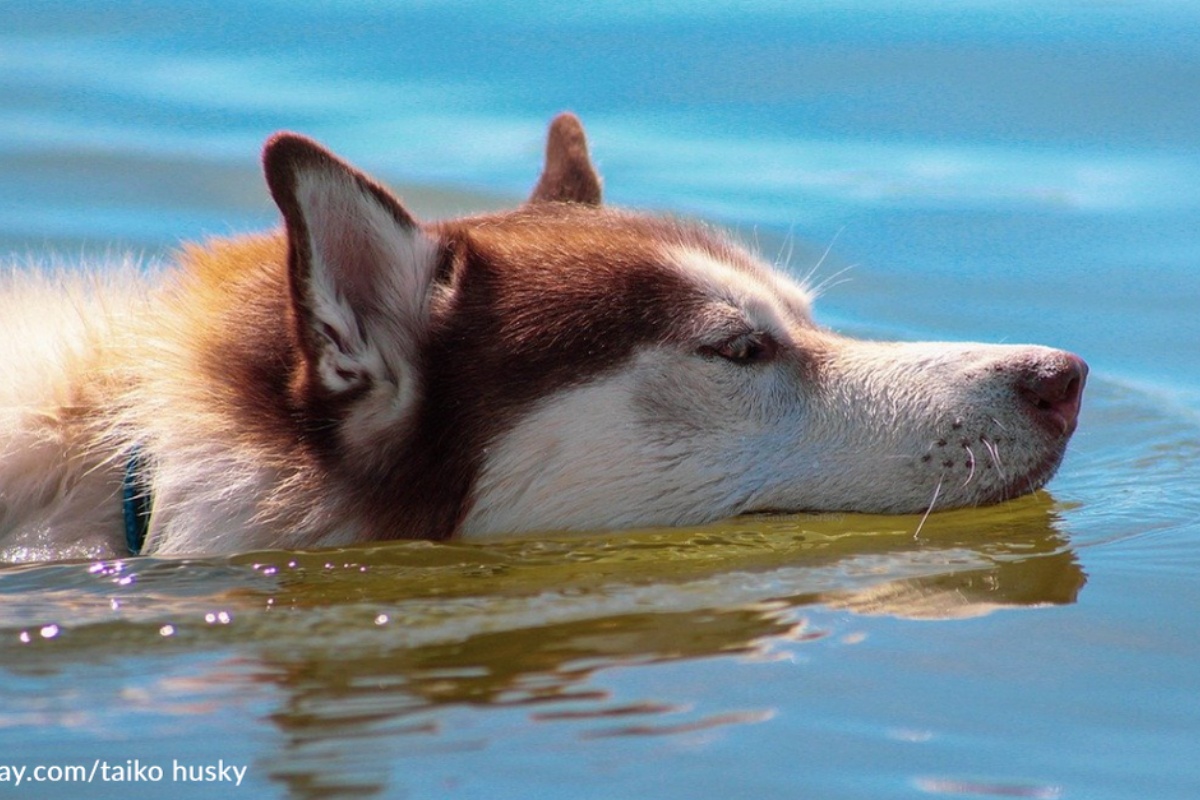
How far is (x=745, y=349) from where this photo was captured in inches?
258

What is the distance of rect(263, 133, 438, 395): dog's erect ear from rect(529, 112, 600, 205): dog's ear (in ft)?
4.94

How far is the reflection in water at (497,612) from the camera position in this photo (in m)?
4.83

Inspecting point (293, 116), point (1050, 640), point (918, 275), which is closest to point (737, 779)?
point (1050, 640)

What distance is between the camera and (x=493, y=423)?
617cm

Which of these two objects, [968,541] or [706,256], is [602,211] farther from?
[968,541]

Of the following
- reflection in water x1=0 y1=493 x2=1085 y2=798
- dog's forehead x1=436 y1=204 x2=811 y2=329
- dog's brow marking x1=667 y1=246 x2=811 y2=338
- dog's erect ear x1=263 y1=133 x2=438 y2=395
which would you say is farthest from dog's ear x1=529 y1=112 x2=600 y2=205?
reflection in water x1=0 y1=493 x2=1085 y2=798

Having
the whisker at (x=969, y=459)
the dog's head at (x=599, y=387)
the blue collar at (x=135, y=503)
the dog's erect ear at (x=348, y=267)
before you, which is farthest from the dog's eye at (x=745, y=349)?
the blue collar at (x=135, y=503)

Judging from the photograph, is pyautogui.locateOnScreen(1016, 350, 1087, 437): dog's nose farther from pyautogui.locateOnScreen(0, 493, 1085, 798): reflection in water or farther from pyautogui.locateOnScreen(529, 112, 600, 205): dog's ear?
pyautogui.locateOnScreen(529, 112, 600, 205): dog's ear

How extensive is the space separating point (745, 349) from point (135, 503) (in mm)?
2050

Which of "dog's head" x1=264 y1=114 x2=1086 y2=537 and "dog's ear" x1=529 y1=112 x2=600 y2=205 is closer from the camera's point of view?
"dog's head" x1=264 y1=114 x2=1086 y2=537

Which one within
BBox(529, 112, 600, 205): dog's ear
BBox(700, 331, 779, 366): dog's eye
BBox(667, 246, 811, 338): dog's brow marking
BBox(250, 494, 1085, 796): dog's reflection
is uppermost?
BBox(529, 112, 600, 205): dog's ear

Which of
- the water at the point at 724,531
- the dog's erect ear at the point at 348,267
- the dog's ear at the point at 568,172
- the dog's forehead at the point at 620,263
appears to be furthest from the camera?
the dog's ear at the point at 568,172

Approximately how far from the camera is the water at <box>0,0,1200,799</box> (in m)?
4.75

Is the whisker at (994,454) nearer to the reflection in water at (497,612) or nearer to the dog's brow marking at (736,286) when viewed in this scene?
the reflection in water at (497,612)
